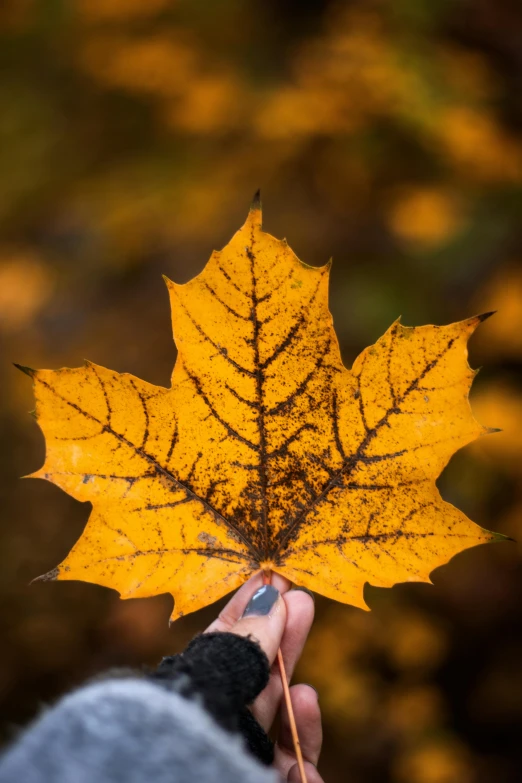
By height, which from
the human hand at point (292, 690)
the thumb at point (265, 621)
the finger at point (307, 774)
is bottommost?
the finger at point (307, 774)

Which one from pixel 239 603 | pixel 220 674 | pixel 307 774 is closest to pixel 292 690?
pixel 307 774

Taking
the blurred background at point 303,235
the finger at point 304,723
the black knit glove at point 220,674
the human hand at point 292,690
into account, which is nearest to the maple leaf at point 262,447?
the black knit glove at point 220,674

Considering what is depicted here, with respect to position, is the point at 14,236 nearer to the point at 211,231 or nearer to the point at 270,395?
the point at 211,231

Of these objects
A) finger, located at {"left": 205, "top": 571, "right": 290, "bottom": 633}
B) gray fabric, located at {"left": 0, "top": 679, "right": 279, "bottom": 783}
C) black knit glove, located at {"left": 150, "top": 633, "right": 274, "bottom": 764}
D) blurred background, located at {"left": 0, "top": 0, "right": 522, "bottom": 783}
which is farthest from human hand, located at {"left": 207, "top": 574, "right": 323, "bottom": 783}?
blurred background, located at {"left": 0, "top": 0, "right": 522, "bottom": 783}

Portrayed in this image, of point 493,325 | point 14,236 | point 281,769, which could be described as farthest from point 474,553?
point 14,236

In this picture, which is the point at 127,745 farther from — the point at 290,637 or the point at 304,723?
the point at 304,723

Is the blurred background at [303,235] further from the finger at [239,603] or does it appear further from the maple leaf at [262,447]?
the maple leaf at [262,447]

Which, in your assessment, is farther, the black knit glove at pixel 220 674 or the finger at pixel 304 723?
the finger at pixel 304 723
